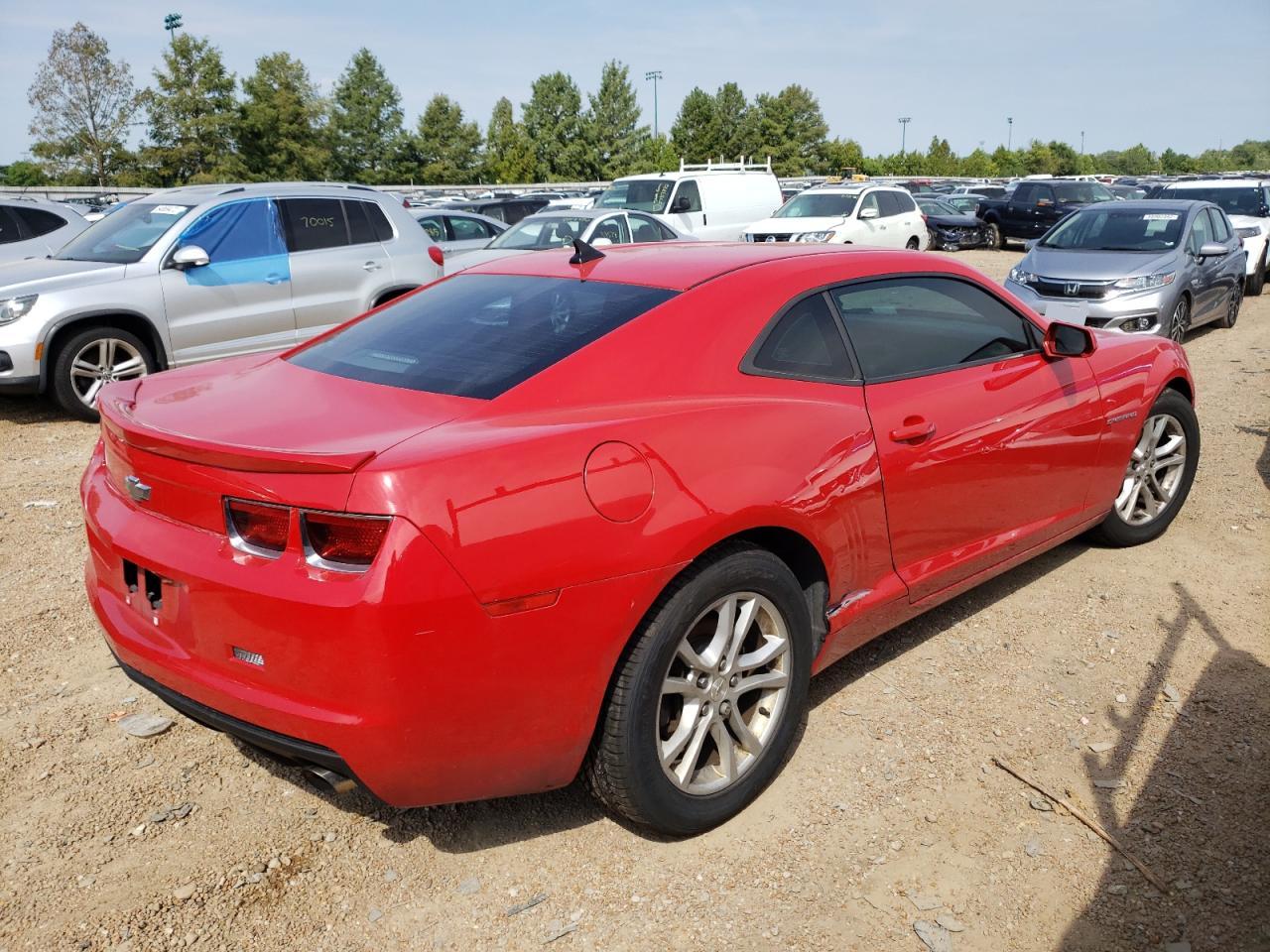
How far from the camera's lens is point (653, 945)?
8.32 ft

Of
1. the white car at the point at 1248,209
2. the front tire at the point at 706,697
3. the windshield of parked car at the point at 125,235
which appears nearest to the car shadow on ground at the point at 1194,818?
the front tire at the point at 706,697

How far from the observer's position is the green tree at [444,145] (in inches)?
3135

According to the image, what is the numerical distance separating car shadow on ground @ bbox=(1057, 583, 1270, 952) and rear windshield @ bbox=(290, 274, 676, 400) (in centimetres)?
201

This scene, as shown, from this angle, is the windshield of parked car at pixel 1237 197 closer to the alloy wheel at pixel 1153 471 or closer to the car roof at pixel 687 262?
the alloy wheel at pixel 1153 471

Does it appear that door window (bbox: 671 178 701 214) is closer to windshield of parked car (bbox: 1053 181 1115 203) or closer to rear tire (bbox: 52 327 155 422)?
rear tire (bbox: 52 327 155 422)

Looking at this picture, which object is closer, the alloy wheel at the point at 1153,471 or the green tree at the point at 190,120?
the alloy wheel at the point at 1153,471

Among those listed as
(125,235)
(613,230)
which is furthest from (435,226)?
(125,235)

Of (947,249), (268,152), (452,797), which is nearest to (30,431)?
(452,797)

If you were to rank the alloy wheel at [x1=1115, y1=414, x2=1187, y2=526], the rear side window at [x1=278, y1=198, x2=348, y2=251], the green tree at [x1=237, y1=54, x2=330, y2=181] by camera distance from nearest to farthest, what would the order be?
the alloy wheel at [x1=1115, y1=414, x2=1187, y2=526] < the rear side window at [x1=278, y1=198, x2=348, y2=251] < the green tree at [x1=237, y1=54, x2=330, y2=181]

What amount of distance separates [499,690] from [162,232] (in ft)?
24.3

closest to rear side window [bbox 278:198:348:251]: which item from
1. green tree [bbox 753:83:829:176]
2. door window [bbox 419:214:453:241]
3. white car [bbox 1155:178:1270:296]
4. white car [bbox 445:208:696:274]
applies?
white car [bbox 445:208:696:274]

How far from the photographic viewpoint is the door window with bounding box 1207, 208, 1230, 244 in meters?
12.1

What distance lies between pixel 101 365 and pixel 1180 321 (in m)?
10.2

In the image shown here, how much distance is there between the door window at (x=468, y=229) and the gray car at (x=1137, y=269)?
7061 mm
